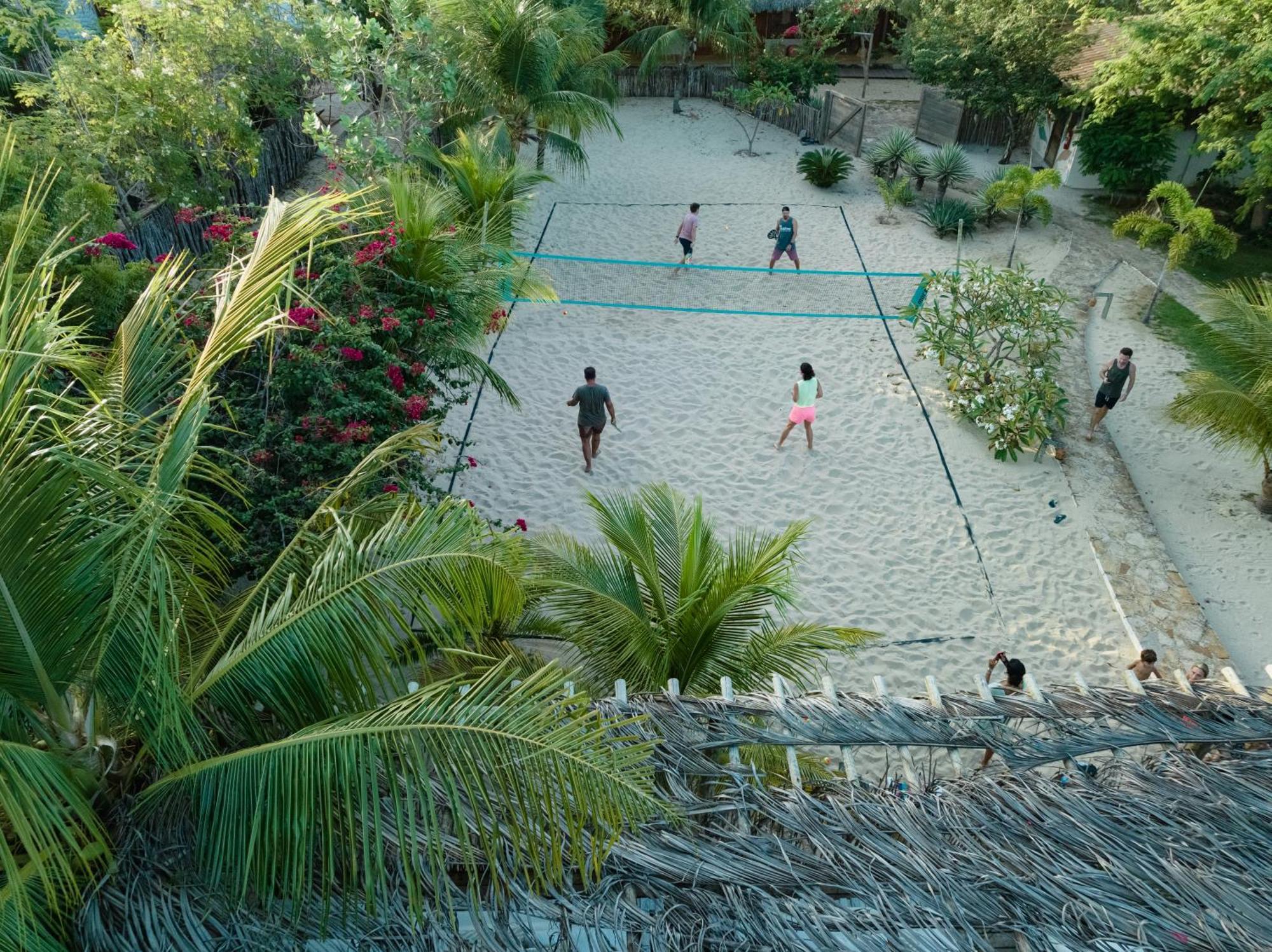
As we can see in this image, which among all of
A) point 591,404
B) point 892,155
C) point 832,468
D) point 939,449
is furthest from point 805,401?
point 892,155

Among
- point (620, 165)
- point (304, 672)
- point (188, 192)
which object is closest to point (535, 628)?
point (304, 672)

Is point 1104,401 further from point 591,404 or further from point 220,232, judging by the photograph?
point 220,232

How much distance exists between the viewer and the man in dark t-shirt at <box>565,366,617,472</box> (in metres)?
8.09

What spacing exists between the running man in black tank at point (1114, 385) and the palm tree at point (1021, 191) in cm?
402

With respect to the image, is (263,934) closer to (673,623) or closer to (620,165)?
(673,623)

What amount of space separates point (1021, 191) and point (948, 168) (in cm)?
178

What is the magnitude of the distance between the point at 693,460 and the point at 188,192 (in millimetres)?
6344

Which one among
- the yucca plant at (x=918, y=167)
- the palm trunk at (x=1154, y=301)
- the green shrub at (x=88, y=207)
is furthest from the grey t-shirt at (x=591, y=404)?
the yucca plant at (x=918, y=167)

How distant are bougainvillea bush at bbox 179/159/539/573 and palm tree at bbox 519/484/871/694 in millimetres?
1328

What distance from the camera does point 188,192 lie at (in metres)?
9.85

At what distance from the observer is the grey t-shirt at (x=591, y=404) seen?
8078mm

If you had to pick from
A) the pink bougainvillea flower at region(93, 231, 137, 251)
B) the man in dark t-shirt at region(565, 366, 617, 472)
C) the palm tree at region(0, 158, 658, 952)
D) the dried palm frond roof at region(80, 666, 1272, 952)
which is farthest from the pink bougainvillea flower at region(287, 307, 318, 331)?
the dried palm frond roof at region(80, 666, 1272, 952)

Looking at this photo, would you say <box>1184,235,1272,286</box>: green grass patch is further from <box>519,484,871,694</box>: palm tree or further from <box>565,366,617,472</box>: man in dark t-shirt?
<box>519,484,871,694</box>: palm tree

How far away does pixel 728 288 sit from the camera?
12.2m
